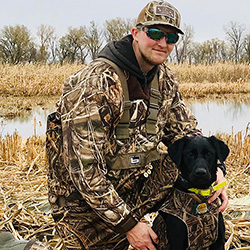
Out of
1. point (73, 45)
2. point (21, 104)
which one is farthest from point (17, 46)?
point (21, 104)

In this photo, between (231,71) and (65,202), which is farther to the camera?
(231,71)

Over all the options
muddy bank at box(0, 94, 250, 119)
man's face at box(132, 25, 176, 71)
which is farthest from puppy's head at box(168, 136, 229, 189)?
muddy bank at box(0, 94, 250, 119)

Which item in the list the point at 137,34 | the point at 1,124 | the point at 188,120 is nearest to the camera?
the point at 137,34

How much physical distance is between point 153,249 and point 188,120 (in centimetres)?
107

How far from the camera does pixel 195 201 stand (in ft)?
7.01

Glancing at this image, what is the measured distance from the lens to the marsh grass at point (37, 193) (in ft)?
9.88

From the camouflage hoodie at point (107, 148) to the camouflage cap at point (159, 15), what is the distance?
22 centimetres

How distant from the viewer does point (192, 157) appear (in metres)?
2.19

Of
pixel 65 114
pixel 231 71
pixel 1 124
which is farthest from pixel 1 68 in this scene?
pixel 65 114

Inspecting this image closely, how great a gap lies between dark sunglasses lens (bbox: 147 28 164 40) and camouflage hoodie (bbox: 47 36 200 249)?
18 centimetres

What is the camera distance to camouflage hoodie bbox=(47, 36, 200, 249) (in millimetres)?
2094

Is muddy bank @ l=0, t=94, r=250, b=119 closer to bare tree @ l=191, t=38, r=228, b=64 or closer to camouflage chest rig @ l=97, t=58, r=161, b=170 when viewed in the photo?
camouflage chest rig @ l=97, t=58, r=161, b=170

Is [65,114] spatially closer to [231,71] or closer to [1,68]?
[1,68]

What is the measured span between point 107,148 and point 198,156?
583 mm
